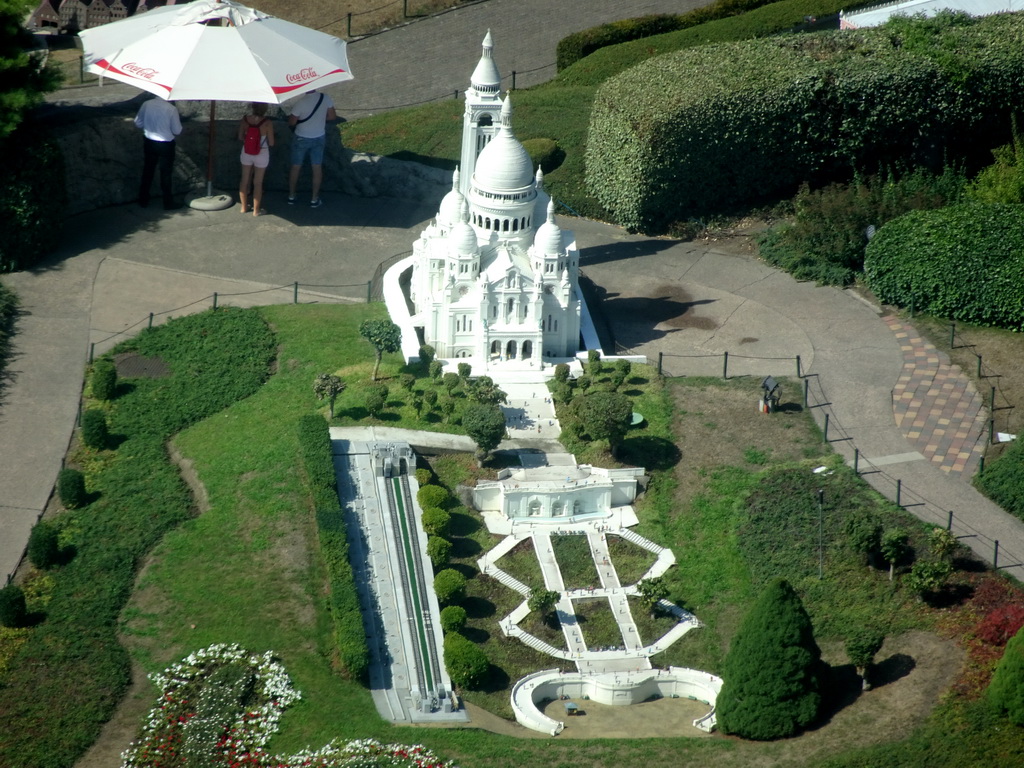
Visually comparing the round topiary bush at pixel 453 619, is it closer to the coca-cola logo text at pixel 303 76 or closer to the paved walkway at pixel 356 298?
the paved walkway at pixel 356 298

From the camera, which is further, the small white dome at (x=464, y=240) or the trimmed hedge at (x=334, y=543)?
the small white dome at (x=464, y=240)

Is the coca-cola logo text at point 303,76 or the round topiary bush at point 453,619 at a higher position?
the coca-cola logo text at point 303,76

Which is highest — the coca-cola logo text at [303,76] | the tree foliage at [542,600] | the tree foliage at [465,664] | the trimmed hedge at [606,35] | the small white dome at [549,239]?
the coca-cola logo text at [303,76]

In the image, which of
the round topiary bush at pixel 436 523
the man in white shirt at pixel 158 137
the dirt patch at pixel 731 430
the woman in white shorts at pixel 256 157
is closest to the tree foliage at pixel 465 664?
the round topiary bush at pixel 436 523

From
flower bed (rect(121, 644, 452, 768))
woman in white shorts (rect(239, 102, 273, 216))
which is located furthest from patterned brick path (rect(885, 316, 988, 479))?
woman in white shorts (rect(239, 102, 273, 216))

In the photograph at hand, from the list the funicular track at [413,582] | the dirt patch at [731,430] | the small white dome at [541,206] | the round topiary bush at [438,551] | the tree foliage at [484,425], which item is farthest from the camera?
the small white dome at [541,206]

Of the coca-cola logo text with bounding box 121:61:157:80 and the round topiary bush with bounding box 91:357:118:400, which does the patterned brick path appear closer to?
the round topiary bush with bounding box 91:357:118:400

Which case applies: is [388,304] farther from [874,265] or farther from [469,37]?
[469,37]
